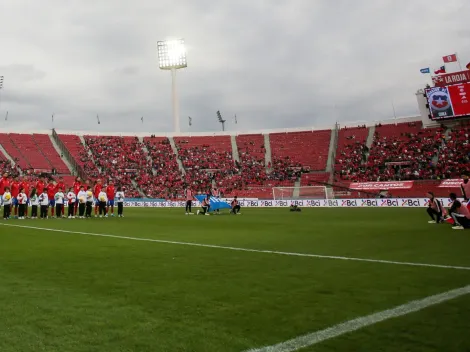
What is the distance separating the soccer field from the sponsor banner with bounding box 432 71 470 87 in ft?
129

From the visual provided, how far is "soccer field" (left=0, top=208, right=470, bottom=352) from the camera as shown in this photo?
359 centimetres

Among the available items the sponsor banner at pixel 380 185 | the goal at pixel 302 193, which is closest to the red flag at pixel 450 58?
the sponsor banner at pixel 380 185

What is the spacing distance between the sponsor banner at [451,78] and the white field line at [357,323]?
44014 mm

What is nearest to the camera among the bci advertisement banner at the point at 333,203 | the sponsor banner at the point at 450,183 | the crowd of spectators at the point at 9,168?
the bci advertisement banner at the point at 333,203

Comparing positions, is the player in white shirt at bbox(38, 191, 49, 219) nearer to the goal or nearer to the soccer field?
the soccer field

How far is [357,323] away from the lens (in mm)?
3992

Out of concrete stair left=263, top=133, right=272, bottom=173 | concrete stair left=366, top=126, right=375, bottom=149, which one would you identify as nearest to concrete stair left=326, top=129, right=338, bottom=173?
concrete stair left=366, top=126, right=375, bottom=149

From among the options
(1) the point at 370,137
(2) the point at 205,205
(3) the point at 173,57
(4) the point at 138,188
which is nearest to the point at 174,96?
(3) the point at 173,57

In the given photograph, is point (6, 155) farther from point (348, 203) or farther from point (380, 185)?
point (380, 185)

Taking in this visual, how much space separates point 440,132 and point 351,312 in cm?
4836

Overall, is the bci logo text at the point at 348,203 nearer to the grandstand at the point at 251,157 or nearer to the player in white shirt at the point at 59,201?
the grandstand at the point at 251,157

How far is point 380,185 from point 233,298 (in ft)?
124

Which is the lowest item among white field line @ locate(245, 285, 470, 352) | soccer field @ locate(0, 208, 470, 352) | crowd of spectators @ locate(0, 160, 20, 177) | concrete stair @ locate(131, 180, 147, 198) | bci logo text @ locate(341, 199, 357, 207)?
white field line @ locate(245, 285, 470, 352)

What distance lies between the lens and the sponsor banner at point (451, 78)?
140 feet
